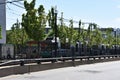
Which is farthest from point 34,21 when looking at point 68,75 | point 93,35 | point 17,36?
point 93,35

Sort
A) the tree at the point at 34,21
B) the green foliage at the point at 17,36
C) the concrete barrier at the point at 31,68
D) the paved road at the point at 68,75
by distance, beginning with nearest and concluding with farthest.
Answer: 1. the paved road at the point at 68,75
2. the concrete barrier at the point at 31,68
3. the tree at the point at 34,21
4. the green foliage at the point at 17,36

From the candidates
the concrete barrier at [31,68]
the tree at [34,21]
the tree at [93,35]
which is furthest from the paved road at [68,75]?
the tree at [93,35]

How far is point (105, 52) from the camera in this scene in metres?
69.6

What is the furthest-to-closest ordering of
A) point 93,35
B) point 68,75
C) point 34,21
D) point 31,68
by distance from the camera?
point 93,35 → point 34,21 → point 31,68 → point 68,75

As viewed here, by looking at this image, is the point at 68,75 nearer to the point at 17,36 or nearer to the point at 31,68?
the point at 31,68

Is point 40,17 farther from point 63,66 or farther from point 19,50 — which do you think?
point 63,66

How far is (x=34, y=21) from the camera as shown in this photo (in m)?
57.8

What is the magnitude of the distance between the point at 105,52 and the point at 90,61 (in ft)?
90.0

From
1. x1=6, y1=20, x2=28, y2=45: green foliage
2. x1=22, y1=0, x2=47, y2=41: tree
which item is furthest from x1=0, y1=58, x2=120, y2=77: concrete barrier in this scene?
x1=6, y1=20, x2=28, y2=45: green foliage

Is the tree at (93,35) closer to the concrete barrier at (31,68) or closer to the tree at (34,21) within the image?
the tree at (34,21)

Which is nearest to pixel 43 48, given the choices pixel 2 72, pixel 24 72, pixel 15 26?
pixel 24 72

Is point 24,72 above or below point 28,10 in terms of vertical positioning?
below

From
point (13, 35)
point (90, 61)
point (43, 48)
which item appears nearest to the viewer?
point (90, 61)

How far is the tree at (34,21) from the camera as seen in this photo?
187 feet
